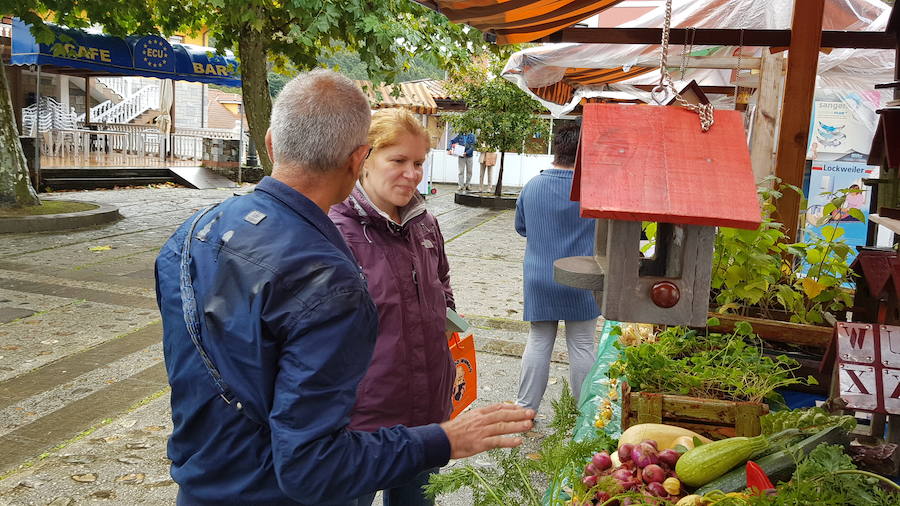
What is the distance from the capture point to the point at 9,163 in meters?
11.3

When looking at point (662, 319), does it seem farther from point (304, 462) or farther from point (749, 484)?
point (304, 462)

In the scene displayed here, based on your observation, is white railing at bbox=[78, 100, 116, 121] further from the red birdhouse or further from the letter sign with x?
the letter sign with x

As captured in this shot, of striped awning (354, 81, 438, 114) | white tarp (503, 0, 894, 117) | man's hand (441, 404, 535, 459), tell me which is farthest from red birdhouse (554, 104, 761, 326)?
striped awning (354, 81, 438, 114)

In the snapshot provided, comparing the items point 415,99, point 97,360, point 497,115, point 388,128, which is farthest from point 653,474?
point 415,99

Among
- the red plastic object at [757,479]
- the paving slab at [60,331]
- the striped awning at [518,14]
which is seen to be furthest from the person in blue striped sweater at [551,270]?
the paving slab at [60,331]

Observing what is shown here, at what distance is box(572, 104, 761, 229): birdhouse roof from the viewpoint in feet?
5.05

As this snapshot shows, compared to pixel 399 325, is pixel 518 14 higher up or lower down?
higher up

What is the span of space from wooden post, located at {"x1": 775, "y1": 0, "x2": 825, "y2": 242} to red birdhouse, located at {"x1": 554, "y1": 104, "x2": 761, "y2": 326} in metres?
2.60

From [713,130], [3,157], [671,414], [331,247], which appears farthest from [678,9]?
[3,157]

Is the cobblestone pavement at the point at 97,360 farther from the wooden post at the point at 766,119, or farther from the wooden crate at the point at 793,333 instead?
the wooden post at the point at 766,119

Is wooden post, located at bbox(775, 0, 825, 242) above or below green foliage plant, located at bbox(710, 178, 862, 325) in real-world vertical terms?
above

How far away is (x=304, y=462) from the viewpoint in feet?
4.83

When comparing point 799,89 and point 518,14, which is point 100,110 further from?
point 799,89

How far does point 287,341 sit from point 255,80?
36.2 ft
